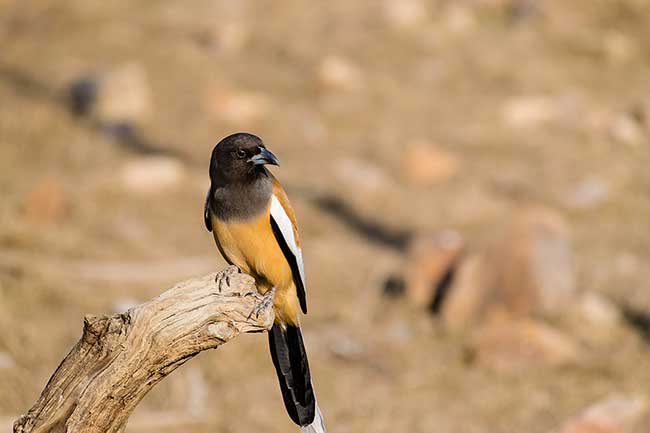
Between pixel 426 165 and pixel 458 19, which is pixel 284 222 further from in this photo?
pixel 458 19

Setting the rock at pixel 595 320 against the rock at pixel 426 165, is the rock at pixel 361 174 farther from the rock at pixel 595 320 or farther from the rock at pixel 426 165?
the rock at pixel 595 320

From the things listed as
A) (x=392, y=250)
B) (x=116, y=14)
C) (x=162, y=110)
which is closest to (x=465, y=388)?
(x=392, y=250)

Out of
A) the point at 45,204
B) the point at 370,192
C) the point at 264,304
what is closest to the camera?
the point at 264,304

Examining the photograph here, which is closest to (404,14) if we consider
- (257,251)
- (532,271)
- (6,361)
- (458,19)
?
(458,19)

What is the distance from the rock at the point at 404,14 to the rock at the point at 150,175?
8.38 metres

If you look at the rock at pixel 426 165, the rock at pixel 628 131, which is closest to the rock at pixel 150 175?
the rock at pixel 426 165

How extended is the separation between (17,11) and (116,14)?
1.79m

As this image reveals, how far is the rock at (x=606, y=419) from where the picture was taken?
273 inches

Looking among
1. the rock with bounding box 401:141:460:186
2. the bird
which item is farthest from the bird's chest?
the rock with bounding box 401:141:460:186

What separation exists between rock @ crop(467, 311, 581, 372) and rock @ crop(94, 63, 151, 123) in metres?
7.43

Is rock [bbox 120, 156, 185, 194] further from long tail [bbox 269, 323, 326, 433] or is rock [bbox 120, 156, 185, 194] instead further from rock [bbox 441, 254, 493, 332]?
long tail [bbox 269, 323, 326, 433]

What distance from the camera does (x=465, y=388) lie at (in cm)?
784

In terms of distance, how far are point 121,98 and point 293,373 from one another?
10.8 metres

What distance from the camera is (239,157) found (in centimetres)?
413
